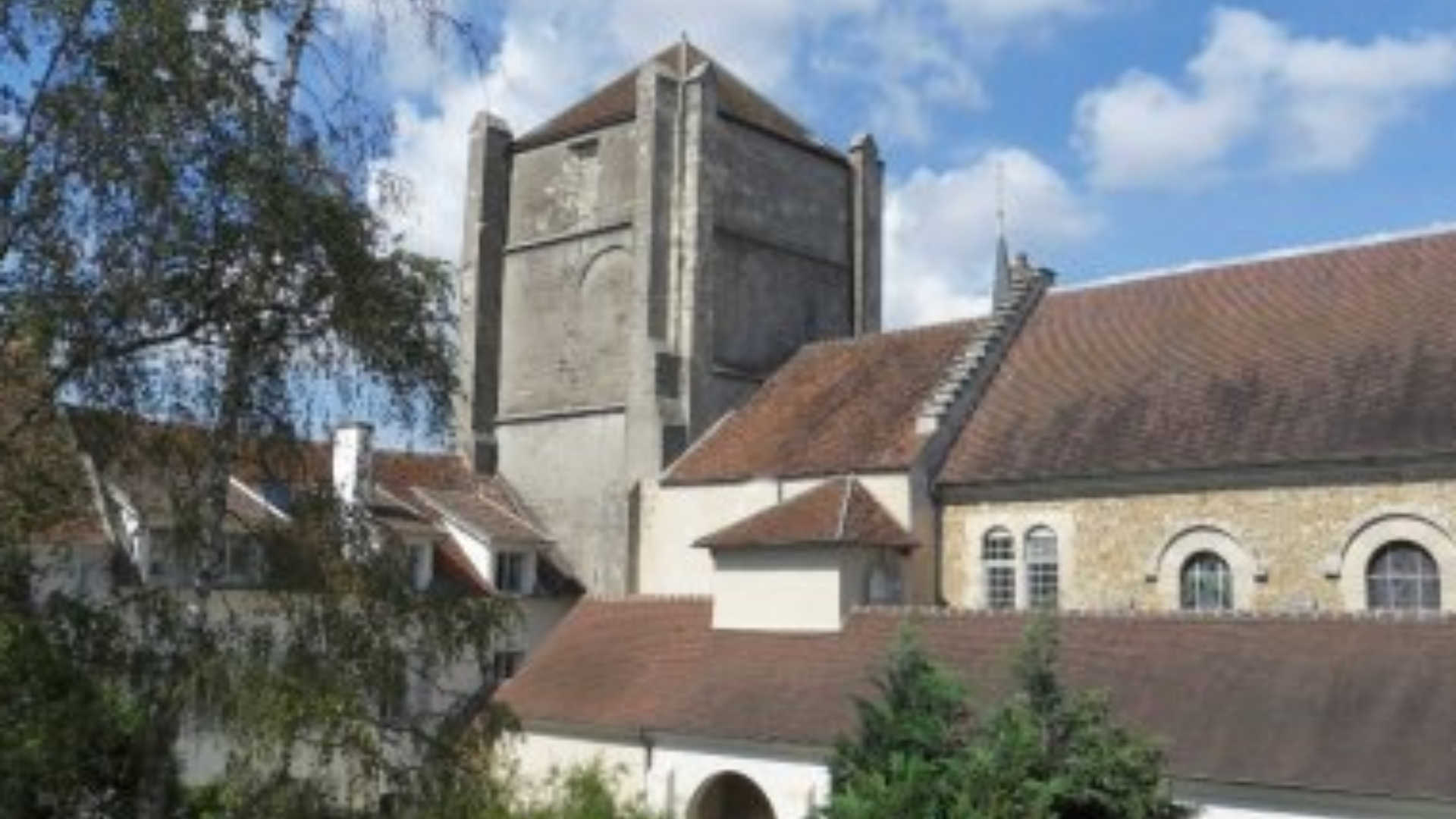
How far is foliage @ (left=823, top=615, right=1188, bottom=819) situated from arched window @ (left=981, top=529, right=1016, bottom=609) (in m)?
9.15

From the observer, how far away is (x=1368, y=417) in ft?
76.6

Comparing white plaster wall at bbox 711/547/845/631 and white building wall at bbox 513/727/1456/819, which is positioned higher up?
white plaster wall at bbox 711/547/845/631

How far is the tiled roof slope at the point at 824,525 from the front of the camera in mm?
26016

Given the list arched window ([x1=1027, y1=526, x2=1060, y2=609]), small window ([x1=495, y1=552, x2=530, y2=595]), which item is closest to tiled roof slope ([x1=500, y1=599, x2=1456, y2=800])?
arched window ([x1=1027, y1=526, x2=1060, y2=609])

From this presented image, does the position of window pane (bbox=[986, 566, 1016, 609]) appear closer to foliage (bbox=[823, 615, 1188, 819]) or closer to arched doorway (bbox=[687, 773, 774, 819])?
arched doorway (bbox=[687, 773, 774, 819])

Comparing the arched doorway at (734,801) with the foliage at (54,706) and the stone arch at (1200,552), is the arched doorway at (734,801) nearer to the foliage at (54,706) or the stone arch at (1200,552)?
the stone arch at (1200,552)

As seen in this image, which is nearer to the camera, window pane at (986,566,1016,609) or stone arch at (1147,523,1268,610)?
stone arch at (1147,523,1268,610)

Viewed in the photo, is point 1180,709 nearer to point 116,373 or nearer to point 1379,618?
point 1379,618

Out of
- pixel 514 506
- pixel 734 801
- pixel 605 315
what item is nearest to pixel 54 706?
pixel 734 801

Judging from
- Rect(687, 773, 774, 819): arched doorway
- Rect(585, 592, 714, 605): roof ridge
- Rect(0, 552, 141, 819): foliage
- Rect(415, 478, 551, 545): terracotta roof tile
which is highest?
Rect(415, 478, 551, 545): terracotta roof tile

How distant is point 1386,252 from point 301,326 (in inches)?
906

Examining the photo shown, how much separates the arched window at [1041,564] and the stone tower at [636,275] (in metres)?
9.50

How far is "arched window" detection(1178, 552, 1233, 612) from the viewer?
24375mm

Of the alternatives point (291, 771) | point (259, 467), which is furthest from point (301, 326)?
point (291, 771)
